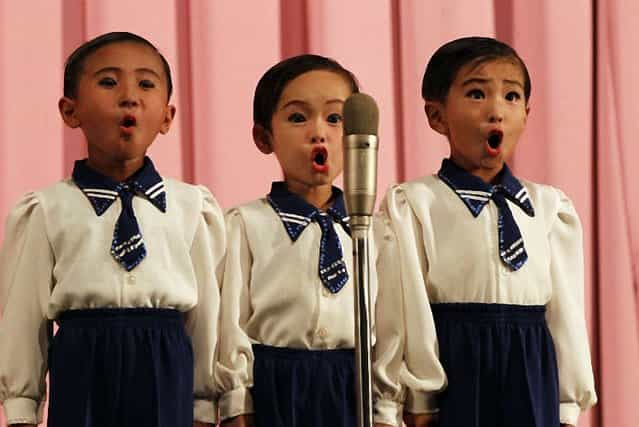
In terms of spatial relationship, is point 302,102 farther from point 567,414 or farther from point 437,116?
point 567,414

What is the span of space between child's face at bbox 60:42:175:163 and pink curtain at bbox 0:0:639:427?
0.52 meters

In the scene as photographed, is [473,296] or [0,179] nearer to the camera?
[473,296]

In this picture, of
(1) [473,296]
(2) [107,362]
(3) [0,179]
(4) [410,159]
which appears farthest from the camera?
(4) [410,159]

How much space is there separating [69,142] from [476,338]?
105 centimetres

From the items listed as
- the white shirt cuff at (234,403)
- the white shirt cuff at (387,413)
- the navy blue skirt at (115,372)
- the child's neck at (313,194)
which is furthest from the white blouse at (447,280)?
the navy blue skirt at (115,372)

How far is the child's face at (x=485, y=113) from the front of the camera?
2670mm

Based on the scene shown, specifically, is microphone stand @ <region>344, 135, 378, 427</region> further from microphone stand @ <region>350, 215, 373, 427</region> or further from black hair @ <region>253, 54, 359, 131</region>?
black hair @ <region>253, 54, 359, 131</region>

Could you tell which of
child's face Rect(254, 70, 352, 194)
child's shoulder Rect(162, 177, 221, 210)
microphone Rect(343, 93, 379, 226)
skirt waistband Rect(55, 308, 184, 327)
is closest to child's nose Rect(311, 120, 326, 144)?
child's face Rect(254, 70, 352, 194)

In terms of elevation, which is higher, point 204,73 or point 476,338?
point 204,73

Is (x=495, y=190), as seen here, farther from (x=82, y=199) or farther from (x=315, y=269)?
(x=82, y=199)

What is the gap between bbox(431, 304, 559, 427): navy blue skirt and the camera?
8.45 ft

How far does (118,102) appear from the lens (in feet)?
8.32

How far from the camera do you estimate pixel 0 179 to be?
3.03 m

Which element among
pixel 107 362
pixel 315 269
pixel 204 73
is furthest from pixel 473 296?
pixel 204 73
